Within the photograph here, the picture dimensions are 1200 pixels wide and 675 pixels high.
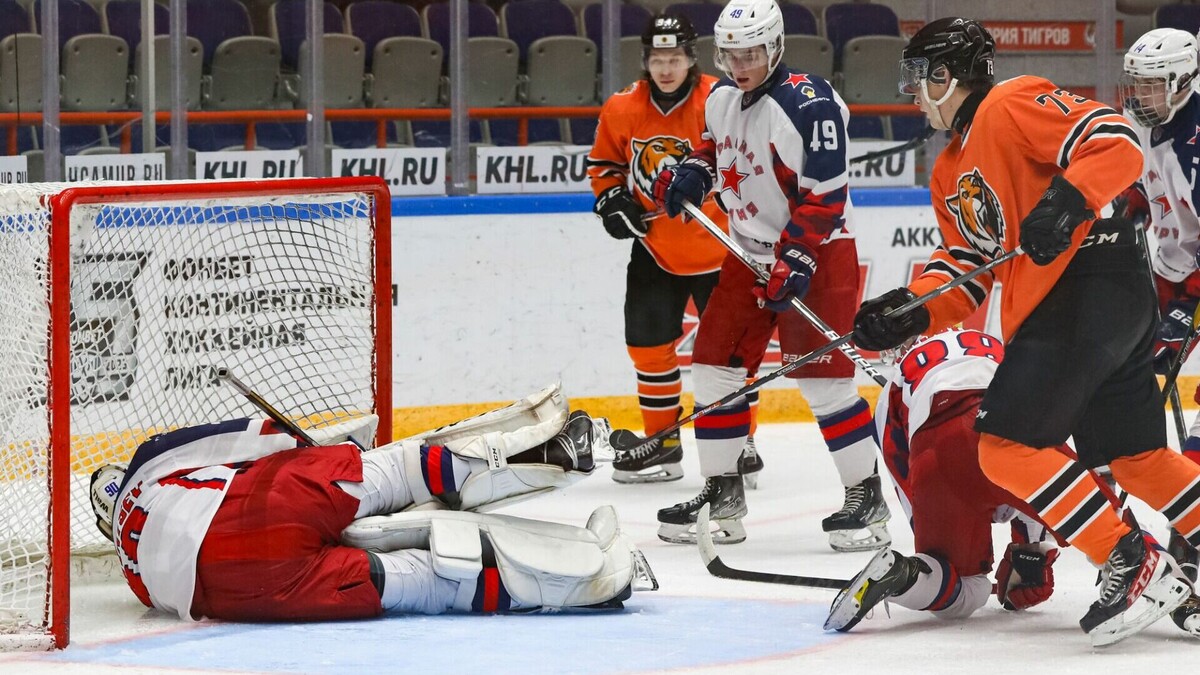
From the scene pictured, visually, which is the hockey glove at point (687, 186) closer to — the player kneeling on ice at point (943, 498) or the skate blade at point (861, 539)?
the skate blade at point (861, 539)

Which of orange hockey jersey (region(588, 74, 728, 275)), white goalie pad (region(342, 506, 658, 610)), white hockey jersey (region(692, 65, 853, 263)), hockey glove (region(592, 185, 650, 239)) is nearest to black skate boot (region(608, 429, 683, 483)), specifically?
orange hockey jersey (region(588, 74, 728, 275))

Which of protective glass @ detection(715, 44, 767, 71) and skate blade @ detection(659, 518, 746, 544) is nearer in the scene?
protective glass @ detection(715, 44, 767, 71)

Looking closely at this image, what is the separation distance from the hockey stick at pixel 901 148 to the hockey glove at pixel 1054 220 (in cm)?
298

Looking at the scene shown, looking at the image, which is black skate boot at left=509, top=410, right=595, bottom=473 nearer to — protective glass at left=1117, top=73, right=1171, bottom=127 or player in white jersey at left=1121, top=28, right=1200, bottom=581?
player in white jersey at left=1121, top=28, right=1200, bottom=581

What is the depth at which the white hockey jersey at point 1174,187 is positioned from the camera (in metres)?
3.71

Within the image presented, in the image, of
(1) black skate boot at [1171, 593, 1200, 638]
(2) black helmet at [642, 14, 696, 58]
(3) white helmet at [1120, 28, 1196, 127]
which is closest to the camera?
(1) black skate boot at [1171, 593, 1200, 638]

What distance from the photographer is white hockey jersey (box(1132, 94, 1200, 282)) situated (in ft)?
12.2

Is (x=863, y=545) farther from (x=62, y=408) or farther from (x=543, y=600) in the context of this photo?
(x=62, y=408)

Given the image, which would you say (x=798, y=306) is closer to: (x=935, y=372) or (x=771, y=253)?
(x=771, y=253)

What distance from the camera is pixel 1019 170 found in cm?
271

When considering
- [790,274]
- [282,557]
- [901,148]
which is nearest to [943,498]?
[790,274]

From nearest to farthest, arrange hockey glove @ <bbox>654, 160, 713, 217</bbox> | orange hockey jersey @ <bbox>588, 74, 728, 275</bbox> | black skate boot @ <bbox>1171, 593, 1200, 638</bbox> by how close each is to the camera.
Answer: black skate boot @ <bbox>1171, 593, 1200, 638</bbox>, hockey glove @ <bbox>654, 160, 713, 217</bbox>, orange hockey jersey @ <bbox>588, 74, 728, 275</bbox>

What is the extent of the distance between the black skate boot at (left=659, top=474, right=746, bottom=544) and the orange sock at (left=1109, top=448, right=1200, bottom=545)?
1106mm

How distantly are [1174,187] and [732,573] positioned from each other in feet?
4.40
